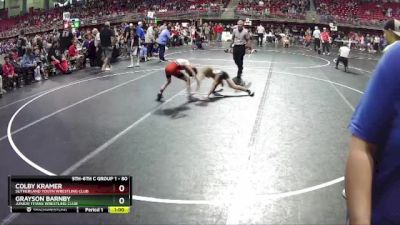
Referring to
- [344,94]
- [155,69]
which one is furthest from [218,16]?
[344,94]

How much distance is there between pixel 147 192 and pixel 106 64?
39.2 feet

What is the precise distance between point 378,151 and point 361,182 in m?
0.10

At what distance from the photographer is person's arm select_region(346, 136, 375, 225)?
4.03 feet

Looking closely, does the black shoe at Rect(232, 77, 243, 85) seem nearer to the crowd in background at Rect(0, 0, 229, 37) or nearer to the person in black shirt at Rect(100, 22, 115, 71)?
the person in black shirt at Rect(100, 22, 115, 71)

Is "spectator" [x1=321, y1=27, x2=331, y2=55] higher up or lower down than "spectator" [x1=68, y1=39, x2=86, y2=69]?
higher up

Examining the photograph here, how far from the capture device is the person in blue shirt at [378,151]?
119 centimetres

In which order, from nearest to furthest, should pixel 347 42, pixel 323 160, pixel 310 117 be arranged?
pixel 323 160, pixel 310 117, pixel 347 42

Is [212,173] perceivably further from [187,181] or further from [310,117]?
[310,117]

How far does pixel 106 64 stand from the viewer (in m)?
16.8

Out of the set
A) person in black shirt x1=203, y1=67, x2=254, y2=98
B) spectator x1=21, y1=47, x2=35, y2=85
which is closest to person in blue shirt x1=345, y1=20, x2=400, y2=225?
person in black shirt x1=203, y1=67, x2=254, y2=98
